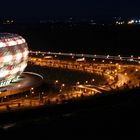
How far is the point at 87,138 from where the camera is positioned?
23.6 metres

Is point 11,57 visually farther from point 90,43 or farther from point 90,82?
point 90,43

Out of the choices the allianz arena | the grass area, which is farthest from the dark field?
the allianz arena

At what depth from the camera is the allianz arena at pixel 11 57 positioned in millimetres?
43531

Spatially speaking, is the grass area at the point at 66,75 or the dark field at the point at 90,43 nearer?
the grass area at the point at 66,75

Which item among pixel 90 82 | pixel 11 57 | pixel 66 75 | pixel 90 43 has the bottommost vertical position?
pixel 90 82

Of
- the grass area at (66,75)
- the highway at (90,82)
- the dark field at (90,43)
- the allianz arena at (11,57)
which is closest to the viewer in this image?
the highway at (90,82)

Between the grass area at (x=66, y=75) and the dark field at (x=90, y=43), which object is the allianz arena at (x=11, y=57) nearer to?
the grass area at (x=66, y=75)

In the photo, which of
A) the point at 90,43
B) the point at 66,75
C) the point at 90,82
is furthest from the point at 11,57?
the point at 90,43

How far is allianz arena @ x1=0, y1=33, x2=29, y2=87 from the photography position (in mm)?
43531

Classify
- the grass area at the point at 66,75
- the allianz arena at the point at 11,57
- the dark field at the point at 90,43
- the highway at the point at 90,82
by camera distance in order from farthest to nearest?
1. the dark field at the point at 90,43
2. the grass area at the point at 66,75
3. the allianz arena at the point at 11,57
4. the highway at the point at 90,82

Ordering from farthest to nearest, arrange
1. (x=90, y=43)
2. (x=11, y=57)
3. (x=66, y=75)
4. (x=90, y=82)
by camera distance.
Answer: (x=90, y=43) → (x=66, y=75) → (x=90, y=82) → (x=11, y=57)

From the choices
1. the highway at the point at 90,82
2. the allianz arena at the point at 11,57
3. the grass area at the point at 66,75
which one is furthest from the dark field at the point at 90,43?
the allianz arena at the point at 11,57

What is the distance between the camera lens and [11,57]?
4450 cm

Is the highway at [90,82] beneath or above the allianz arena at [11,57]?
beneath
